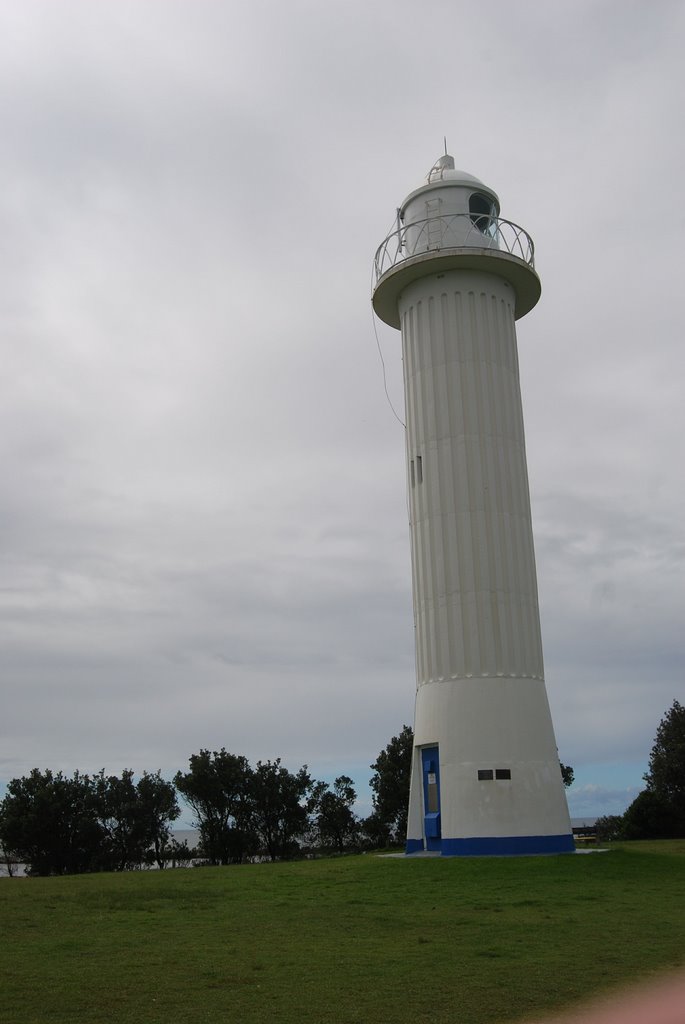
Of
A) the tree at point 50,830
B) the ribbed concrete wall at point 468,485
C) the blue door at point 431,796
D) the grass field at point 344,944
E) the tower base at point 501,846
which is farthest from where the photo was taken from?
the tree at point 50,830

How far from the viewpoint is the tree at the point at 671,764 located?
125ft

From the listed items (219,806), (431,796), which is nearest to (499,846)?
(431,796)

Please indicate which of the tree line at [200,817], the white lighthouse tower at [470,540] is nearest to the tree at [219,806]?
the tree line at [200,817]

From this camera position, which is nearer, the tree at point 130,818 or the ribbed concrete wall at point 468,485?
the ribbed concrete wall at point 468,485

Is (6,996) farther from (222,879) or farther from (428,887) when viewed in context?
(222,879)

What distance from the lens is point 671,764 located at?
39219 mm

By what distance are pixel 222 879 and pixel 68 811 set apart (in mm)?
15452

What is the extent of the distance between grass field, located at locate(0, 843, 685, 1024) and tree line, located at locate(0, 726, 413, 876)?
14731 millimetres

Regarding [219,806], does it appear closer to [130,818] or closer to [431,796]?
[130,818]

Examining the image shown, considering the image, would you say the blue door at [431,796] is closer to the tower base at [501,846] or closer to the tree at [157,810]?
the tower base at [501,846]

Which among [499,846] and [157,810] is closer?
[499,846]

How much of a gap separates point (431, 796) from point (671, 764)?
62.6 ft

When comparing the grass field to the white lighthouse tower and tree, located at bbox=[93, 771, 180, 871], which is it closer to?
the white lighthouse tower

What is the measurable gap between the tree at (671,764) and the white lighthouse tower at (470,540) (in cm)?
1695
